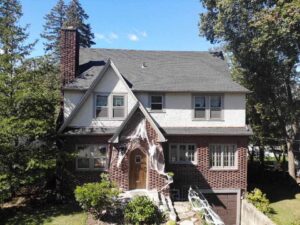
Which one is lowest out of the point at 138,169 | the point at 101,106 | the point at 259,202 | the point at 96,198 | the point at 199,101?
the point at 259,202

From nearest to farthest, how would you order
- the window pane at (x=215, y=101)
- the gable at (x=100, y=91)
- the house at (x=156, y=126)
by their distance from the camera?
1. the house at (x=156, y=126)
2. the gable at (x=100, y=91)
3. the window pane at (x=215, y=101)

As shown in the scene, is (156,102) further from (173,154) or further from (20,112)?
(20,112)

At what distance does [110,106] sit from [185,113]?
429 cm

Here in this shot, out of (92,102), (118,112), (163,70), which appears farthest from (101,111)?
(163,70)

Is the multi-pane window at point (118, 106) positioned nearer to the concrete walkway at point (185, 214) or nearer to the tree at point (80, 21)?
the concrete walkway at point (185, 214)

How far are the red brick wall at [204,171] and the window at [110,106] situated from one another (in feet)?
10.3

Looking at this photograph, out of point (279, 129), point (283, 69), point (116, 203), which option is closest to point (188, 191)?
point (116, 203)

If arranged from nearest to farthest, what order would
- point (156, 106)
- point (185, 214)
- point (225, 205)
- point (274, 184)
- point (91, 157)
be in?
point (185, 214)
point (91, 157)
point (225, 205)
point (156, 106)
point (274, 184)

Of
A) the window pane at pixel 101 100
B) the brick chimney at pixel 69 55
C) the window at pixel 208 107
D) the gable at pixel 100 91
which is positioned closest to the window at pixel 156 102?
the gable at pixel 100 91

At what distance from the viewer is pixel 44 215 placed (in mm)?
16250

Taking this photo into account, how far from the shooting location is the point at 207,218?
15.4m

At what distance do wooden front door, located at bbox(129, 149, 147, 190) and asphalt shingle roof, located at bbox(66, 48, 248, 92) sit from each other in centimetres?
368

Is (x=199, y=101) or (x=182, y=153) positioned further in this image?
(x=199, y=101)

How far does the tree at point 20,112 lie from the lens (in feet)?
51.8
